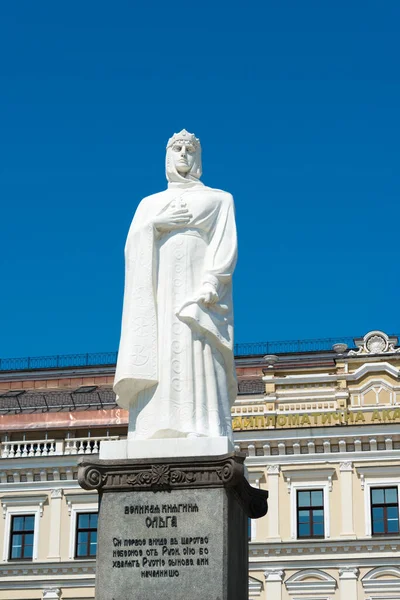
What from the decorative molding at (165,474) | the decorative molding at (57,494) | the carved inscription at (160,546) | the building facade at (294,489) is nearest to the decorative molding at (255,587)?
the building facade at (294,489)

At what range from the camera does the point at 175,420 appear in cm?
1311

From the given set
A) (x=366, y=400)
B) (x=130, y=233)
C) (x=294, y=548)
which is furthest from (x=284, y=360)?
(x=130, y=233)

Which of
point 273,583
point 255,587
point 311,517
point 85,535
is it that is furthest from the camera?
point 85,535

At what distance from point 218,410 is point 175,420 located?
0.47m

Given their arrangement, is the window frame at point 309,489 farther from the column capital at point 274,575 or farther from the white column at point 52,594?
the white column at point 52,594

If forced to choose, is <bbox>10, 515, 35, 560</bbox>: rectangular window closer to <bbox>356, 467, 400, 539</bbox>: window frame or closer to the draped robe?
<bbox>356, 467, 400, 539</bbox>: window frame

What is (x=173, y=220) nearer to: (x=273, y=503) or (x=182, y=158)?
(x=182, y=158)

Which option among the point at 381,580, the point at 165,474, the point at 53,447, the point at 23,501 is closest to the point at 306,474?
the point at 381,580

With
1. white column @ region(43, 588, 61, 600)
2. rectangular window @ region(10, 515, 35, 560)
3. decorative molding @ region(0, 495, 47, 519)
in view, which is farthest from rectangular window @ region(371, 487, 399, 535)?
rectangular window @ region(10, 515, 35, 560)

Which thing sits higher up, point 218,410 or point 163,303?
point 163,303

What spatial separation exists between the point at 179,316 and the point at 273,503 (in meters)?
32.1

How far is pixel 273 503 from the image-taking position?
147 ft

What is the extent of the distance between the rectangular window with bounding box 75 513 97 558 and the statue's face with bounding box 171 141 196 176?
32.7 meters

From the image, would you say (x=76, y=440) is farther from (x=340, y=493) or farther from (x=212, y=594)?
(x=212, y=594)
